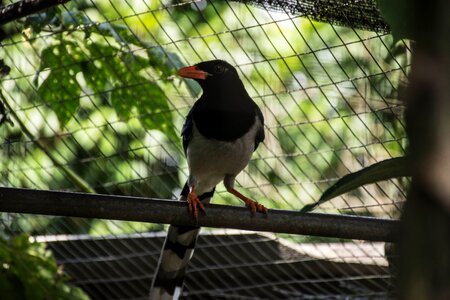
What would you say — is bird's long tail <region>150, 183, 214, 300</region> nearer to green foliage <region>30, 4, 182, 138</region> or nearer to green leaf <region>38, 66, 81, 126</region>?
green foliage <region>30, 4, 182, 138</region>

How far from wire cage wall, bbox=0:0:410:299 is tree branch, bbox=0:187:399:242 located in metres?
0.91

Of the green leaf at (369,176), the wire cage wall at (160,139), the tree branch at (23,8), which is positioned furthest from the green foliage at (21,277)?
the wire cage wall at (160,139)

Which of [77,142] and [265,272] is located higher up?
[77,142]

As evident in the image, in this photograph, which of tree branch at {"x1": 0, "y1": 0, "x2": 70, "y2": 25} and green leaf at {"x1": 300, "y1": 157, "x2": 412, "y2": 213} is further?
tree branch at {"x1": 0, "y1": 0, "x2": 70, "y2": 25}

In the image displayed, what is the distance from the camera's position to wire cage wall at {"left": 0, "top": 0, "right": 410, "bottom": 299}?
123 inches

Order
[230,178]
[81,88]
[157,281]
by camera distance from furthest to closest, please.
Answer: [81,88] → [230,178] → [157,281]

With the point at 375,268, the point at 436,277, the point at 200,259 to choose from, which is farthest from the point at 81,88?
the point at 436,277

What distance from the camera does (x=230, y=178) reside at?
3289mm

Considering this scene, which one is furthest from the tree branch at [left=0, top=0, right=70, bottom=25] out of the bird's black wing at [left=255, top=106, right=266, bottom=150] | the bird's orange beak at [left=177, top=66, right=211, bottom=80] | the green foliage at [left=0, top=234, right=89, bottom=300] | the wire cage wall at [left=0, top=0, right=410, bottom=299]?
the bird's black wing at [left=255, top=106, right=266, bottom=150]

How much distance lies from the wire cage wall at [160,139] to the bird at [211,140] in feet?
0.35

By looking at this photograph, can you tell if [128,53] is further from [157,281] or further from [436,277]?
[436,277]

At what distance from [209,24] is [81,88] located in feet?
2.49

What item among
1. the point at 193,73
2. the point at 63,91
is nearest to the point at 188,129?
the point at 193,73

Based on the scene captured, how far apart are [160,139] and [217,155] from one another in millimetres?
669
